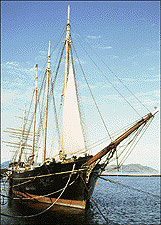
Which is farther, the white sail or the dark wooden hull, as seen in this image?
the white sail

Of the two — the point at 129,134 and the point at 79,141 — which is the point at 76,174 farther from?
the point at 129,134

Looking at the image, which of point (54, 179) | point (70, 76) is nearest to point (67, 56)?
point (70, 76)

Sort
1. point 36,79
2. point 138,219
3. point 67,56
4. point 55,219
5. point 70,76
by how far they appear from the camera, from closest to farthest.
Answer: point 55,219, point 138,219, point 70,76, point 67,56, point 36,79

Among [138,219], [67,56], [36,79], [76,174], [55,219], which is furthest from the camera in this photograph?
[36,79]

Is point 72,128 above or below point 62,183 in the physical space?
above

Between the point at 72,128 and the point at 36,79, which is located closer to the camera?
the point at 72,128

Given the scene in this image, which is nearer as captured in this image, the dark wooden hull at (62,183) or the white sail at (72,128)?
the dark wooden hull at (62,183)

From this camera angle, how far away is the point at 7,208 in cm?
2395

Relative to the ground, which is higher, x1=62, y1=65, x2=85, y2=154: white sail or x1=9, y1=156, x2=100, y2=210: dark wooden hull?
x1=62, y1=65, x2=85, y2=154: white sail

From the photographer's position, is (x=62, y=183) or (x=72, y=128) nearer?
(x=62, y=183)

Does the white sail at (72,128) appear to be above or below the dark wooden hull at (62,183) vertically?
above

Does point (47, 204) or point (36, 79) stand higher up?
point (36, 79)

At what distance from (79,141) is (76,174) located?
125 inches

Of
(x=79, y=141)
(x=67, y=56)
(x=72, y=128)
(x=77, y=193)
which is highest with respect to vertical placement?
(x=67, y=56)
